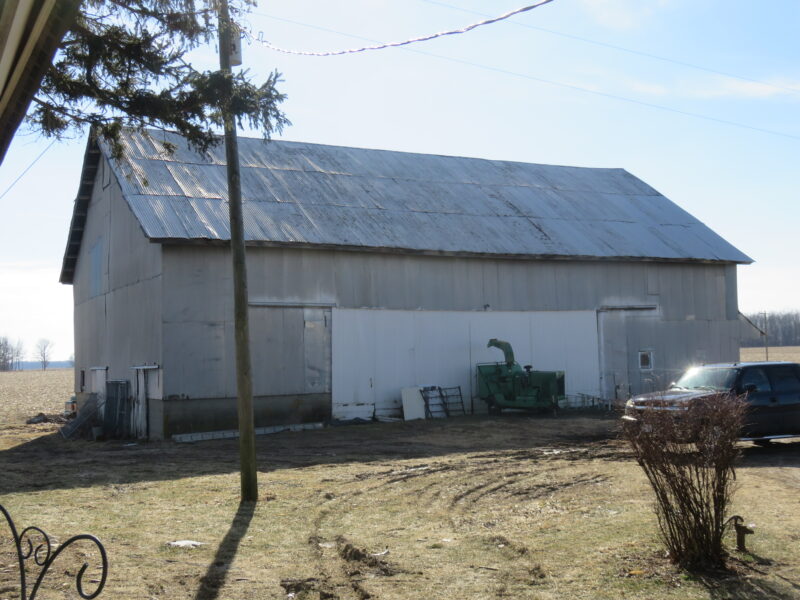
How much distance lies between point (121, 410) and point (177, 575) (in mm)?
16864

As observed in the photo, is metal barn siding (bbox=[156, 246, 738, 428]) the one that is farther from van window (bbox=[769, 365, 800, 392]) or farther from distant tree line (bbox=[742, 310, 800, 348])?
distant tree line (bbox=[742, 310, 800, 348])

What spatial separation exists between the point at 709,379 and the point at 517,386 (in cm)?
844

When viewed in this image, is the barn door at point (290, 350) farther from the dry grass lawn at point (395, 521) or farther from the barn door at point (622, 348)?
the barn door at point (622, 348)

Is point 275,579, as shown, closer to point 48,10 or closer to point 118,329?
point 48,10

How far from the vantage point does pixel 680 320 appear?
2834 cm

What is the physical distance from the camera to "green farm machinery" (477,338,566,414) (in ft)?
79.0

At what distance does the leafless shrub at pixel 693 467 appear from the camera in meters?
7.30

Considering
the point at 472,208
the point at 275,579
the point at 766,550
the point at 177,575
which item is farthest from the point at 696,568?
the point at 472,208

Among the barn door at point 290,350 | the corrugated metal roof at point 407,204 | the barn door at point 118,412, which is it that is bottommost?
Answer: the barn door at point 118,412

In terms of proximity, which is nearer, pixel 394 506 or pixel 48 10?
pixel 48 10

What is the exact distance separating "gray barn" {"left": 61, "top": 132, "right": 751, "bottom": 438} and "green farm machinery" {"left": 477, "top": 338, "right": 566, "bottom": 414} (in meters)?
0.88

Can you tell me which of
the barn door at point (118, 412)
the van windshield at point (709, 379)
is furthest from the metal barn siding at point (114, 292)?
the van windshield at point (709, 379)

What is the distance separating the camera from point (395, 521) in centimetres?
1020

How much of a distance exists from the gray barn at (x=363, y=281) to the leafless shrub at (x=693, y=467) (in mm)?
15530
